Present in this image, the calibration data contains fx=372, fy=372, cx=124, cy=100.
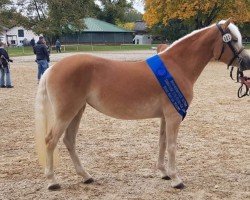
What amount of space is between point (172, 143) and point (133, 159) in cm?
143

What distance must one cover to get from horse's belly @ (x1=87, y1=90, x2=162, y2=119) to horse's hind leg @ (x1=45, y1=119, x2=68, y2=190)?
514mm

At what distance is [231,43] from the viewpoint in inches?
193

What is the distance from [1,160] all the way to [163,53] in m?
3.34

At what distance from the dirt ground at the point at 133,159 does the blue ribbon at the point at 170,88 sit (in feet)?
3.78

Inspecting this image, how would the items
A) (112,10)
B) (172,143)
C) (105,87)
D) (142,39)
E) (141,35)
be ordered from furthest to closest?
(141,35) → (142,39) → (112,10) → (172,143) → (105,87)

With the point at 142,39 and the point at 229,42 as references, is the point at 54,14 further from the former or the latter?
the point at 229,42

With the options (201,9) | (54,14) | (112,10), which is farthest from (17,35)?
(201,9)

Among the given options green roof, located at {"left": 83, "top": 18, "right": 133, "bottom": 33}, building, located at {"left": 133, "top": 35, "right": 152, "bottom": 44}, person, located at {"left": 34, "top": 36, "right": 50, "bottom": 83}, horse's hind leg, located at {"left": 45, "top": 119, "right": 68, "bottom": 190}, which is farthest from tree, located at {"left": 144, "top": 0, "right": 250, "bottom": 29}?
building, located at {"left": 133, "top": 35, "right": 152, "bottom": 44}

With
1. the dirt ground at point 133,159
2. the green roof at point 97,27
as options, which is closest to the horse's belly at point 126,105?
the dirt ground at point 133,159

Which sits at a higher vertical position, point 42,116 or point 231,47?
point 231,47

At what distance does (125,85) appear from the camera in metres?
5.02

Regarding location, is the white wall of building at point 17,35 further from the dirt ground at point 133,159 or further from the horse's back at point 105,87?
the horse's back at point 105,87

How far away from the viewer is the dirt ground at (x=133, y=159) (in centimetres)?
502

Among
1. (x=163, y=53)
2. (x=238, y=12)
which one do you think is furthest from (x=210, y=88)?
(x=238, y=12)
